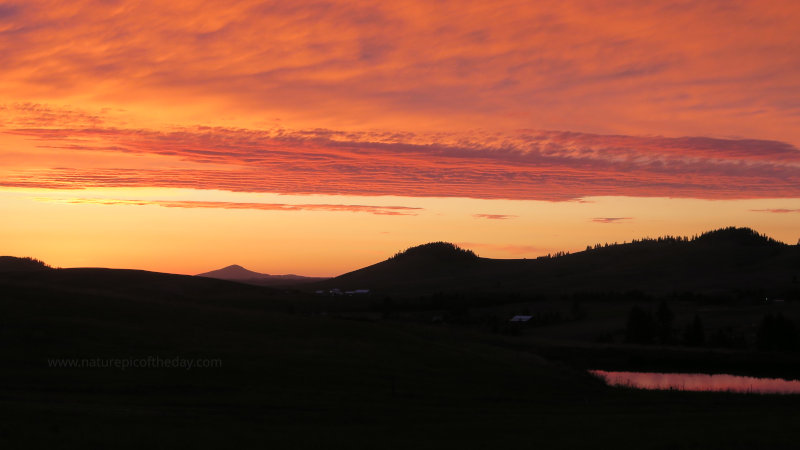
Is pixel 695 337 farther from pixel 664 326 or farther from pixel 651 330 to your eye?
pixel 651 330

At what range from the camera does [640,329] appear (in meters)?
98.8

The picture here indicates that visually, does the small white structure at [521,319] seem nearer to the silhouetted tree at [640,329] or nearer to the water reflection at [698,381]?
the silhouetted tree at [640,329]

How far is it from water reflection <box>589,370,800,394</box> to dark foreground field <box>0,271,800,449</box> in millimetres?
9817

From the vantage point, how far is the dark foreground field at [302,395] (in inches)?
1156

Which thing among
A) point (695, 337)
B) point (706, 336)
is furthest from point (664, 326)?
point (706, 336)

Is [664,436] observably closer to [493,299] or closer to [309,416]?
[309,416]

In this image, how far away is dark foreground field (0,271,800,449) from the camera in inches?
1156

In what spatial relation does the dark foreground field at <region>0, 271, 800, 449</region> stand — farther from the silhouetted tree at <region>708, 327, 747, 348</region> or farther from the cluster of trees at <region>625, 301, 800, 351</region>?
the silhouetted tree at <region>708, 327, 747, 348</region>

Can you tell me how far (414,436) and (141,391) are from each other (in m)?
18.0

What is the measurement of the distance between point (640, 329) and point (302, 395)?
68005 mm

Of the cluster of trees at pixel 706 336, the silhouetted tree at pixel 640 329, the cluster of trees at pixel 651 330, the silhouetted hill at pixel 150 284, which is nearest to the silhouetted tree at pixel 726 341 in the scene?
the cluster of trees at pixel 706 336

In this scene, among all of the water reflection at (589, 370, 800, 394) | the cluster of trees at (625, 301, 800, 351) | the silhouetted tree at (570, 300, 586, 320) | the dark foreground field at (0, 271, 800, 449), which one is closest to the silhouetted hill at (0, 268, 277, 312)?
the silhouetted tree at (570, 300, 586, 320)

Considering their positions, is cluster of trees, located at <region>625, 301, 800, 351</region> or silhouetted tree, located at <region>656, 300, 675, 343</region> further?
silhouetted tree, located at <region>656, 300, 675, 343</region>

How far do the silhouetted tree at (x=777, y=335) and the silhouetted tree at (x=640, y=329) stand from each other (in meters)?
13.8
